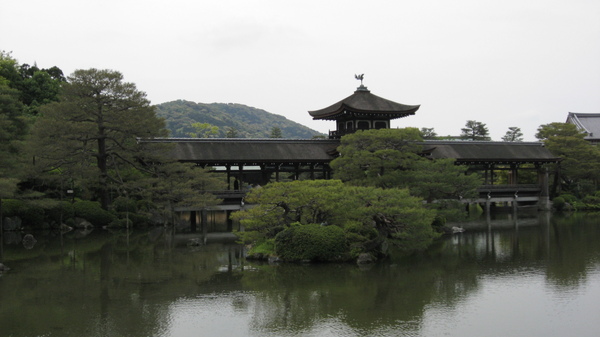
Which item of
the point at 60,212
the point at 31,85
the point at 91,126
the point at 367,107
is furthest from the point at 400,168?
the point at 31,85

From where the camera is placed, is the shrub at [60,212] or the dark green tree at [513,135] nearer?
the shrub at [60,212]

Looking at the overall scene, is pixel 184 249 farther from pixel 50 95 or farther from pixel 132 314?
pixel 50 95

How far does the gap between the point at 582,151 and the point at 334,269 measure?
33.0 metres

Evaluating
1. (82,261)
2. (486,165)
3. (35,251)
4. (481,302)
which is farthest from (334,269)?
(486,165)

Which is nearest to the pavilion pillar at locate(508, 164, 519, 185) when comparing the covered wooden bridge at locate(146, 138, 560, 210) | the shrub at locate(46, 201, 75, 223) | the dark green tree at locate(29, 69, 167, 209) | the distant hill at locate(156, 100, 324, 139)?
the covered wooden bridge at locate(146, 138, 560, 210)

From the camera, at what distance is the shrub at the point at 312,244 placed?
63.8 ft

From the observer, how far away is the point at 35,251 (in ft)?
76.7

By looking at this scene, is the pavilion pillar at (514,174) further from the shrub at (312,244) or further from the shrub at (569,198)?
the shrub at (312,244)

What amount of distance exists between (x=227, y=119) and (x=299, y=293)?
11450 centimetres

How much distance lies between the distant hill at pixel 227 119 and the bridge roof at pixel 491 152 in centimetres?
5508

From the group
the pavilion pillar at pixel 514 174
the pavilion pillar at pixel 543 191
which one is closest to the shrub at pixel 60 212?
the pavilion pillar at pixel 514 174

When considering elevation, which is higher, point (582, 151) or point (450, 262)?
point (582, 151)

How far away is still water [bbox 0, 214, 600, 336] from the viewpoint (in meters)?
11.9

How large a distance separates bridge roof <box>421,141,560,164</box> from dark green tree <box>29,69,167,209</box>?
1957 centimetres
